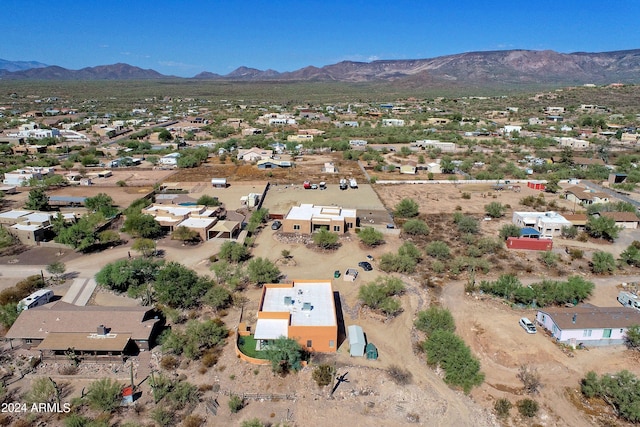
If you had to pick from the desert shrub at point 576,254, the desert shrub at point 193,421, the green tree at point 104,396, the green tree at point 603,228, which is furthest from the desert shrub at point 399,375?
the green tree at point 603,228

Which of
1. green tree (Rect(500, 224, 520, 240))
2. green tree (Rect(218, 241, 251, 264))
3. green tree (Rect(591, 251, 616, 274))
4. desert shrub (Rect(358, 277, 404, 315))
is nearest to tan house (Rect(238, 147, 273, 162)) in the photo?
green tree (Rect(218, 241, 251, 264))

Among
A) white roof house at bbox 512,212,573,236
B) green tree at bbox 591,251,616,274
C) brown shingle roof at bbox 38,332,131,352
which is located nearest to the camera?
brown shingle roof at bbox 38,332,131,352

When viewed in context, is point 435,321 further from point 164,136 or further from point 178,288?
point 164,136

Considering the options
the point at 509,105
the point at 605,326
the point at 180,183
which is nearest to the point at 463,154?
the point at 180,183

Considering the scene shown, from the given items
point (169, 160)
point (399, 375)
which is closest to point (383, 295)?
point (399, 375)

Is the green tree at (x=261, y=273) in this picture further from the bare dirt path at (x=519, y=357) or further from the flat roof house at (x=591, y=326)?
the flat roof house at (x=591, y=326)

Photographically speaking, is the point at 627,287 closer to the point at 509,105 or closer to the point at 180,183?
the point at 180,183

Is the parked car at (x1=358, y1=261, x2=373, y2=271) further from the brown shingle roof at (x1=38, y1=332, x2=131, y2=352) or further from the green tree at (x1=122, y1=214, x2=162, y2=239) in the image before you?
the green tree at (x1=122, y1=214, x2=162, y2=239)
